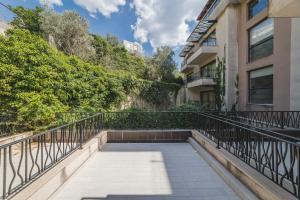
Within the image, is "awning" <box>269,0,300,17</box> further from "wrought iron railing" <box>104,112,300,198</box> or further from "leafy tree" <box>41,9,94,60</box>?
"leafy tree" <box>41,9,94,60</box>

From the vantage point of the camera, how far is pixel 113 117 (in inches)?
359

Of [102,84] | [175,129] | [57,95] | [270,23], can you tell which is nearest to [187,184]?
[175,129]

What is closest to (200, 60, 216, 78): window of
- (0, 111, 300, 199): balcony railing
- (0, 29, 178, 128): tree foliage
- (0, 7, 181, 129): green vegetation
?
(0, 7, 181, 129): green vegetation

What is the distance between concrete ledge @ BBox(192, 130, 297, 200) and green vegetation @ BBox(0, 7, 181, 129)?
668cm

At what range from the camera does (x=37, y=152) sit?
3.65 metres

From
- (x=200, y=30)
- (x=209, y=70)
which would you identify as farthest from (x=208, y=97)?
(x=200, y=30)

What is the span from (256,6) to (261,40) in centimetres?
201

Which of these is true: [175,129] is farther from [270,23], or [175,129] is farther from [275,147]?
[270,23]

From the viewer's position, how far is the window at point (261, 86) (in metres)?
10.5

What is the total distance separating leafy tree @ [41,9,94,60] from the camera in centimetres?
1872

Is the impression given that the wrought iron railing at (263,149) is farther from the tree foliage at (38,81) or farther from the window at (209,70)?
the window at (209,70)

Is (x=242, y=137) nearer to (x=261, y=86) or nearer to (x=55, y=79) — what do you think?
(x=261, y=86)

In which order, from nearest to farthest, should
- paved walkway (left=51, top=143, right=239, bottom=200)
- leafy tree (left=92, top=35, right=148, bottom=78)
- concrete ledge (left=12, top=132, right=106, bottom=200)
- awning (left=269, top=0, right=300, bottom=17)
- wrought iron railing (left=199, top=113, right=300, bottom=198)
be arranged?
wrought iron railing (left=199, top=113, right=300, bottom=198)
concrete ledge (left=12, top=132, right=106, bottom=200)
awning (left=269, top=0, right=300, bottom=17)
paved walkway (left=51, top=143, right=239, bottom=200)
leafy tree (left=92, top=35, right=148, bottom=78)

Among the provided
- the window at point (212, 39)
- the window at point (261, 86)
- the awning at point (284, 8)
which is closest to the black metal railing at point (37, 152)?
the awning at point (284, 8)
